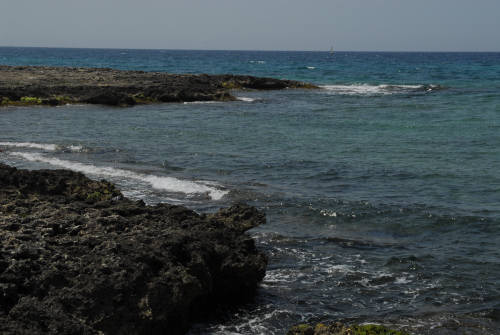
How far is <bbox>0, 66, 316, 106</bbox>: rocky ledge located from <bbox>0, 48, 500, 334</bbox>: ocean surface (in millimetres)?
2581

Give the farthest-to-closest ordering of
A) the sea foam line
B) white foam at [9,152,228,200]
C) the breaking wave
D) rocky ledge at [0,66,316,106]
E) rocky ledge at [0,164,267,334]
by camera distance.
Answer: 1. the breaking wave
2. rocky ledge at [0,66,316,106]
3. the sea foam line
4. white foam at [9,152,228,200]
5. rocky ledge at [0,164,267,334]

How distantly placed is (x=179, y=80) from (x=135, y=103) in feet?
40.5

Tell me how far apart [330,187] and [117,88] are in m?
30.4

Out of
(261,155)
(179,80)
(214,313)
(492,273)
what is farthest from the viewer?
(179,80)

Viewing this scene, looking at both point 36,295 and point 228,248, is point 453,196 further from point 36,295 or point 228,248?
point 36,295

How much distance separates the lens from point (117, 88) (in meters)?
44.0

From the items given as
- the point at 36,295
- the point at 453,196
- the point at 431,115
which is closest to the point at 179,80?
the point at 431,115

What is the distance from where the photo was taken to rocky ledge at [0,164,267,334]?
22.5ft

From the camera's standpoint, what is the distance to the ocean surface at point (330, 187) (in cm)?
949

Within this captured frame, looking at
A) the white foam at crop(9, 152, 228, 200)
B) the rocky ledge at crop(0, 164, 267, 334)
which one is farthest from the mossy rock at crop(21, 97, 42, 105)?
the rocky ledge at crop(0, 164, 267, 334)

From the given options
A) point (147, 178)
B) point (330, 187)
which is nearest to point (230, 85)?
point (147, 178)

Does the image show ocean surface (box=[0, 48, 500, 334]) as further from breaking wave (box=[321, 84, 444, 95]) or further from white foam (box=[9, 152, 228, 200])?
breaking wave (box=[321, 84, 444, 95])

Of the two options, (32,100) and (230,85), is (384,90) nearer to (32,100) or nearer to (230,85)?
(230,85)

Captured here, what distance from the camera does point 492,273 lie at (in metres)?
10.8
